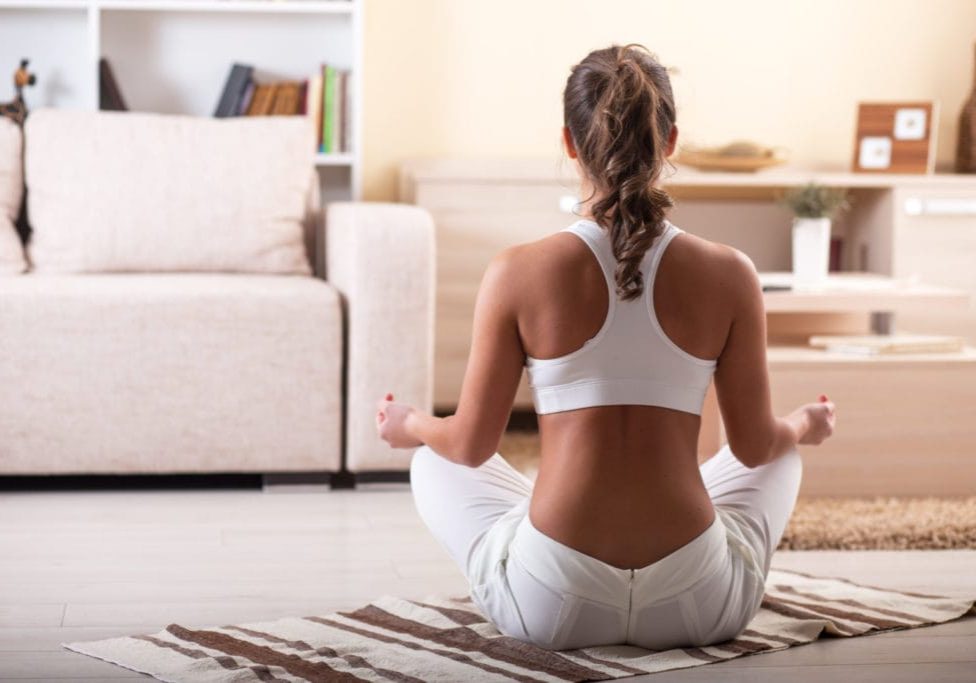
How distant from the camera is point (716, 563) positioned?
1.94 m

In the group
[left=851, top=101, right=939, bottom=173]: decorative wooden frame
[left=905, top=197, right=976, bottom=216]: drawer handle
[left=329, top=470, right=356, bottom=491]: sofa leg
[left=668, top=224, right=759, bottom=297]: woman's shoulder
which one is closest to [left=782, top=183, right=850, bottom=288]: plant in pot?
[left=905, top=197, right=976, bottom=216]: drawer handle

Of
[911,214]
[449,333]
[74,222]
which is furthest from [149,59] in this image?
[911,214]

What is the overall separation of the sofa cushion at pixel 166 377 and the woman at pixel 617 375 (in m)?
1.34

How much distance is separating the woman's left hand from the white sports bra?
254 mm

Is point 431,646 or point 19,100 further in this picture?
point 19,100

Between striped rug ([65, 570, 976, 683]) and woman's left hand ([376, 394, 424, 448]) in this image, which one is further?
woman's left hand ([376, 394, 424, 448])

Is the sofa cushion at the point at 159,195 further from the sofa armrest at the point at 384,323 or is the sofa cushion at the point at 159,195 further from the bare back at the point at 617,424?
Result: the bare back at the point at 617,424

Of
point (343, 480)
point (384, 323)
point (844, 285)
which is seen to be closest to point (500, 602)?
point (384, 323)

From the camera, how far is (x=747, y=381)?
1.96 meters

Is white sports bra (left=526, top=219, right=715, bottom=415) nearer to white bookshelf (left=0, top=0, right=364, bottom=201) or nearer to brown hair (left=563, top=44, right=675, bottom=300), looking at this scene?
brown hair (left=563, top=44, right=675, bottom=300)

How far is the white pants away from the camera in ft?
6.29

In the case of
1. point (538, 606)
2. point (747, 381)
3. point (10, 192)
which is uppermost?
point (10, 192)

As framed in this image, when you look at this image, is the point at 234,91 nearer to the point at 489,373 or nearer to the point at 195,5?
the point at 195,5

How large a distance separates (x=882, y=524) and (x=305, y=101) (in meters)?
2.19
